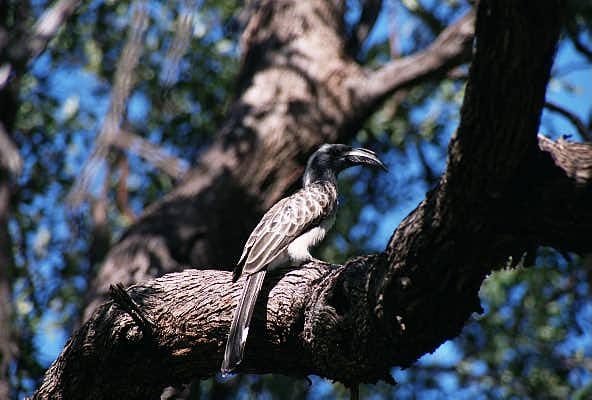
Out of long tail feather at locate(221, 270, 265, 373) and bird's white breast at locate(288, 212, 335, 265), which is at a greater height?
bird's white breast at locate(288, 212, 335, 265)

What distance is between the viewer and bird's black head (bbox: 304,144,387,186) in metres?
6.09

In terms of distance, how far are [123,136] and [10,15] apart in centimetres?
340

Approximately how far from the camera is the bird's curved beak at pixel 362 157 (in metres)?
5.94

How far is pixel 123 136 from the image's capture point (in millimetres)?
6418

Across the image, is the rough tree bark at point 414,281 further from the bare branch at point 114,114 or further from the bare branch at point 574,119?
the bare branch at point 574,119

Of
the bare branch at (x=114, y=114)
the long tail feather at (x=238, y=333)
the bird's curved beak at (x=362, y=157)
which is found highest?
the bird's curved beak at (x=362, y=157)

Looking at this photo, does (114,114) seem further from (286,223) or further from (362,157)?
(362,157)

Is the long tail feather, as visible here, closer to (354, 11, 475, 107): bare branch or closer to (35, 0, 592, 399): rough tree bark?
(35, 0, 592, 399): rough tree bark

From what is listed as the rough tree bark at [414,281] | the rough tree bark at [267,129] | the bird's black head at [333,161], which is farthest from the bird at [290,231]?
the rough tree bark at [267,129]

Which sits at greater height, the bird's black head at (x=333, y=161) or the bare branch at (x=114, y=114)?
the bird's black head at (x=333, y=161)

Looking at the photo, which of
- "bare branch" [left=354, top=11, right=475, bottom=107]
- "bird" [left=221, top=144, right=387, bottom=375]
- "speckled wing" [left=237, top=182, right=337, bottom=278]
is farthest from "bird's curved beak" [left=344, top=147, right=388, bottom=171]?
"bare branch" [left=354, top=11, right=475, bottom=107]

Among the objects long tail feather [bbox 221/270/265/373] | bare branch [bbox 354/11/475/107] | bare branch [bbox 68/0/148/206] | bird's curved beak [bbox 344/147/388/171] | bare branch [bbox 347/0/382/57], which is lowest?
long tail feather [bbox 221/270/265/373]

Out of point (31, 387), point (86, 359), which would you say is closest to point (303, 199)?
point (86, 359)

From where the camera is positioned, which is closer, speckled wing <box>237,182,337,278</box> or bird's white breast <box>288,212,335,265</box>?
speckled wing <box>237,182,337,278</box>
